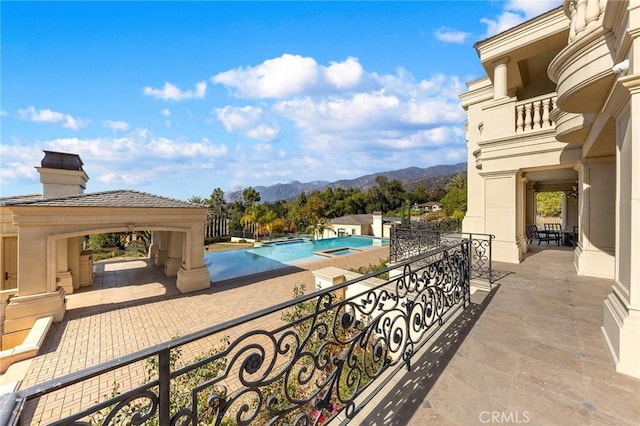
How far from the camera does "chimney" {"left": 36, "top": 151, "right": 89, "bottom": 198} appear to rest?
455 inches

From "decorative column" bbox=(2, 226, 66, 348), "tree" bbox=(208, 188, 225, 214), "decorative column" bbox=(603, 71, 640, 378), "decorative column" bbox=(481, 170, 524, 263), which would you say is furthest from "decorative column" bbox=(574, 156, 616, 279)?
"tree" bbox=(208, 188, 225, 214)

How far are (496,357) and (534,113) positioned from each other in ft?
24.1

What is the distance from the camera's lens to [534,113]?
743 centimetres

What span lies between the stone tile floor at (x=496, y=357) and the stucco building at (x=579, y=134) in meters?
0.45

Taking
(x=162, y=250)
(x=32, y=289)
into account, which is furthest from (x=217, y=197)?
(x=32, y=289)

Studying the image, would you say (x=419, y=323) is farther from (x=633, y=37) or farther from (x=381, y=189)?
(x=381, y=189)

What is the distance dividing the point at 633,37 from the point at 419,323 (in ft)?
12.0

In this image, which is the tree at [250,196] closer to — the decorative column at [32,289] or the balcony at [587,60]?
the decorative column at [32,289]

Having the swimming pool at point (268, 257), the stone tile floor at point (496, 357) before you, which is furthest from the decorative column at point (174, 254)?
the stone tile floor at point (496, 357)

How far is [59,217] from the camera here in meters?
7.88

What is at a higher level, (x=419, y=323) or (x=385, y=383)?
(x=419, y=323)

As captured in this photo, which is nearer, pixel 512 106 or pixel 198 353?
pixel 198 353

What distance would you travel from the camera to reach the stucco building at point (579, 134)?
8.86ft

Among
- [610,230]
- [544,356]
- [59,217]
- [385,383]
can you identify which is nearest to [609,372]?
→ [544,356]
